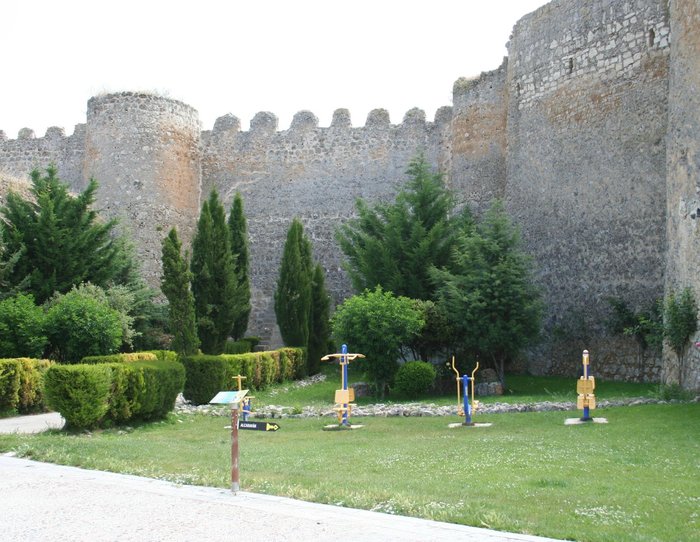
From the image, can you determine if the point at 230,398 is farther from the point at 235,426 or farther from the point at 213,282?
the point at 213,282

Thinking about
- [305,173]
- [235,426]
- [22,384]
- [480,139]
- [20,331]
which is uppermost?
[480,139]

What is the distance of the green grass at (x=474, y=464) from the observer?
5.66 meters

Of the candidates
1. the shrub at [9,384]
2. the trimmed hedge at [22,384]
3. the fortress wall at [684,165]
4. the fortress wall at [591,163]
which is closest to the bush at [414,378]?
the fortress wall at [591,163]

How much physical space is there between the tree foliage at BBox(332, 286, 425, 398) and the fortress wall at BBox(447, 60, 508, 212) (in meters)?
6.93

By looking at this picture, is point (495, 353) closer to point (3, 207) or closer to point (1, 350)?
point (1, 350)

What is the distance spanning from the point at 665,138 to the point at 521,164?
15.2 feet

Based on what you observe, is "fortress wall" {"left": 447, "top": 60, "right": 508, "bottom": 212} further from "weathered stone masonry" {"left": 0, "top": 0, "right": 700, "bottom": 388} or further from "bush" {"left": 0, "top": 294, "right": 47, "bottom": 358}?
"bush" {"left": 0, "top": 294, "right": 47, "bottom": 358}

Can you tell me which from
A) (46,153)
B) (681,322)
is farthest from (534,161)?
(46,153)

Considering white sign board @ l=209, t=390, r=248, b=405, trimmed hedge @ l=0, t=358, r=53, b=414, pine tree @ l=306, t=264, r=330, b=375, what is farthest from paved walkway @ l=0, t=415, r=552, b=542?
pine tree @ l=306, t=264, r=330, b=375

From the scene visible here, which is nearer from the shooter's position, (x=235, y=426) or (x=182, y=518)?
(x=182, y=518)

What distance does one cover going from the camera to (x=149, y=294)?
2117 centimetres

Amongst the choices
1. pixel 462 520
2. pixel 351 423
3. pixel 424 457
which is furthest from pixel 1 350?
pixel 462 520

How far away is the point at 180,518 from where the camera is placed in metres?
5.50

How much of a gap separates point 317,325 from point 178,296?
7527 millimetres
